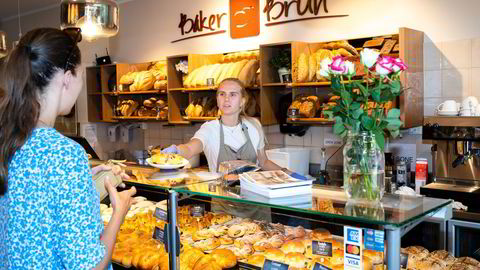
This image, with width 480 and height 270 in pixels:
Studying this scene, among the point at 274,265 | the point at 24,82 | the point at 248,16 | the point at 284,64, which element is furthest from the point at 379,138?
the point at 248,16

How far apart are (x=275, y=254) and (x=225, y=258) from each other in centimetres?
21

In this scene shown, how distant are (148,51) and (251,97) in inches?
84.0

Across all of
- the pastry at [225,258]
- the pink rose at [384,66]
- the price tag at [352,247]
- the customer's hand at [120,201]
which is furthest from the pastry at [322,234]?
the customer's hand at [120,201]

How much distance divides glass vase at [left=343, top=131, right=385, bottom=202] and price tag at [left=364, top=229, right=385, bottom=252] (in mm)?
196

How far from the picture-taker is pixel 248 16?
5059 mm

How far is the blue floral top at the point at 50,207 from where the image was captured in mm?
1301

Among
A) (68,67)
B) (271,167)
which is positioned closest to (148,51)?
(271,167)

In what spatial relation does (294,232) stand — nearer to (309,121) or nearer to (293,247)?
(293,247)

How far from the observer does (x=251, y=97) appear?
4.73m

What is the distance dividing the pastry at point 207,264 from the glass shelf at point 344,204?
0.31 metres

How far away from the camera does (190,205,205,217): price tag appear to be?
6.97 ft

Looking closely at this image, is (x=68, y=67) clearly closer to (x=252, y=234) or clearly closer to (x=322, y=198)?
(x=322, y=198)

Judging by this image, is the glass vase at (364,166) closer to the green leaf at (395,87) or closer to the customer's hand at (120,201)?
the green leaf at (395,87)

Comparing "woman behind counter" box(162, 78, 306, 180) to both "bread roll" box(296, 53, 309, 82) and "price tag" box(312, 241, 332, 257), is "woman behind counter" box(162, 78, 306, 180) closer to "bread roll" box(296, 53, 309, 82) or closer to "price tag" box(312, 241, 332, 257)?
"bread roll" box(296, 53, 309, 82)
